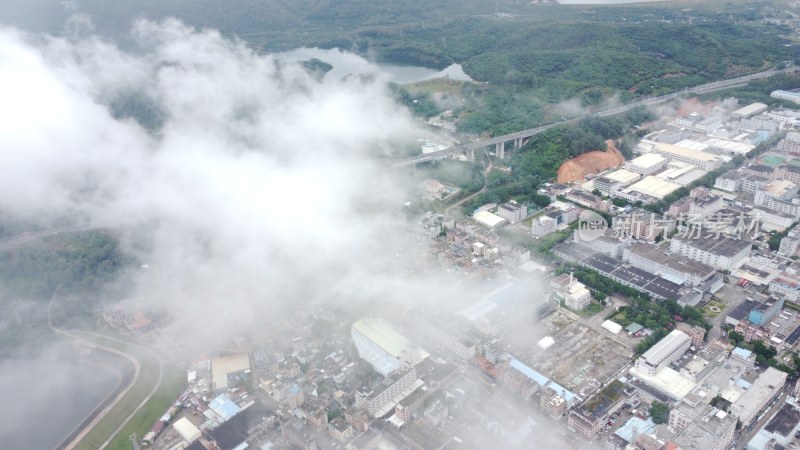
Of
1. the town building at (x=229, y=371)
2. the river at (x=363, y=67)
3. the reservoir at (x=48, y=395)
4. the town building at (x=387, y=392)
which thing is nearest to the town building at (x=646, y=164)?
the town building at (x=387, y=392)

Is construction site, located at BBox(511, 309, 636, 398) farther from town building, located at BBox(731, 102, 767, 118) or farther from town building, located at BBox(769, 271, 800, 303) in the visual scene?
town building, located at BBox(731, 102, 767, 118)

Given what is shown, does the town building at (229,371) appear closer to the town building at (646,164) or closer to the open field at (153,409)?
the open field at (153,409)

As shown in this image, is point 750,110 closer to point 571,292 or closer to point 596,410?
point 571,292

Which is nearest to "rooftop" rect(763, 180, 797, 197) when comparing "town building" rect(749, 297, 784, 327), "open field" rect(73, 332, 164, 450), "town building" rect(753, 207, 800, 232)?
"town building" rect(753, 207, 800, 232)

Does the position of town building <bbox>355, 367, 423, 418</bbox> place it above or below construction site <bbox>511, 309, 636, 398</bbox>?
above

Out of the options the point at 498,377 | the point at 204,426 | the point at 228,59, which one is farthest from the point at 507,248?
the point at 228,59

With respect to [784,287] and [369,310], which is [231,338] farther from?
[784,287]
